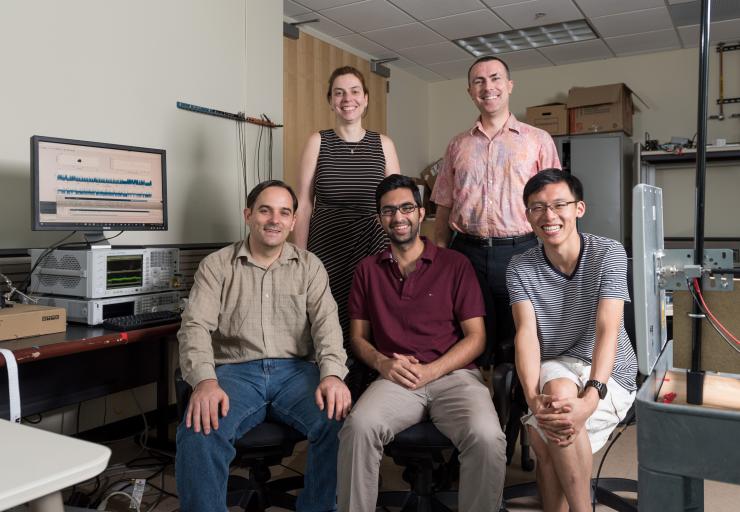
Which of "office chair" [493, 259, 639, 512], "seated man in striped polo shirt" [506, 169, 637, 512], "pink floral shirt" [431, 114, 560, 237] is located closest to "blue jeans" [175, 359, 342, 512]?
"office chair" [493, 259, 639, 512]

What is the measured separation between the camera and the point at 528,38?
5109mm

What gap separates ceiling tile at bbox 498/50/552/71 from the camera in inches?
216

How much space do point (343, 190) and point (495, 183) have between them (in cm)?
59

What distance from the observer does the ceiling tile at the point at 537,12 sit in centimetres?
431

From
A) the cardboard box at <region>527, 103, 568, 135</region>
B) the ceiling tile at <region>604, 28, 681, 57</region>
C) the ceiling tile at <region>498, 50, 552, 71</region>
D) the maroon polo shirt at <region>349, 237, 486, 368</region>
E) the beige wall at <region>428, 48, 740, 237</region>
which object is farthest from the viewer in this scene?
the ceiling tile at <region>498, 50, 552, 71</region>

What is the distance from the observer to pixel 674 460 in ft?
3.29

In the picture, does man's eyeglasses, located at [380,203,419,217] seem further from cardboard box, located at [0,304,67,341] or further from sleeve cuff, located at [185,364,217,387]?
cardboard box, located at [0,304,67,341]

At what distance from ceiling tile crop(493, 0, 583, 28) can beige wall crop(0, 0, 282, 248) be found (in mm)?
1727

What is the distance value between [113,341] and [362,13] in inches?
127

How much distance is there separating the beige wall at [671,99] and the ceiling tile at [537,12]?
122 centimetres

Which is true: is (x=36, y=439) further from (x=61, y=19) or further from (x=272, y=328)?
(x=61, y=19)

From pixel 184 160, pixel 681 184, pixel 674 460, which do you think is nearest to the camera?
pixel 674 460

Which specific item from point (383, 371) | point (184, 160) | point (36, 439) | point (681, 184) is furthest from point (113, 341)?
point (681, 184)

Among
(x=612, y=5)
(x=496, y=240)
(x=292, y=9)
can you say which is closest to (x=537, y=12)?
(x=612, y=5)
